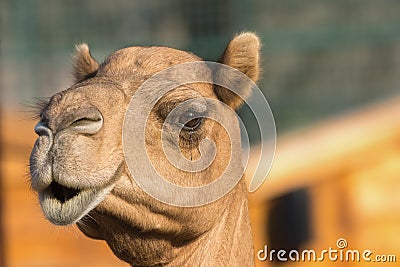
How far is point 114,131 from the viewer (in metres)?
3.53

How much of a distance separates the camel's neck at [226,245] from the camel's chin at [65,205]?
0.65 m

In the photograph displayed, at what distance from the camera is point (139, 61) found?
159 inches

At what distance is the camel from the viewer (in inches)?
133

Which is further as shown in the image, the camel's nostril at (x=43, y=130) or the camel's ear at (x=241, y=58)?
the camel's ear at (x=241, y=58)

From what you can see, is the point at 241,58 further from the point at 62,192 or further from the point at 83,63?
the point at 62,192

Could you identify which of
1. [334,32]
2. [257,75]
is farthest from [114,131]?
[334,32]

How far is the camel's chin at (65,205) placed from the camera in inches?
133

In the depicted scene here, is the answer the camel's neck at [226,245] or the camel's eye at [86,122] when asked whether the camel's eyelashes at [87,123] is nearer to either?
the camel's eye at [86,122]

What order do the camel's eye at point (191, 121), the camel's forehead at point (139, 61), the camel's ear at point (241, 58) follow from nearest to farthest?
the camel's eye at point (191, 121)
the camel's forehead at point (139, 61)
the camel's ear at point (241, 58)

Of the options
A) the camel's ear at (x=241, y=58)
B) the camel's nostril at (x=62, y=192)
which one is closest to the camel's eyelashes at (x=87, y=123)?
the camel's nostril at (x=62, y=192)

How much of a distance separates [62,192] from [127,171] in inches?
9.7

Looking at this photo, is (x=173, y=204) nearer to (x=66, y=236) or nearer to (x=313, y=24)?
(x=66, y=236)

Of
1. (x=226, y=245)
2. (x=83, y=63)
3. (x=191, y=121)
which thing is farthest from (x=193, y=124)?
(x=83, y=63)

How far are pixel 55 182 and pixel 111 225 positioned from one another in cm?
44
